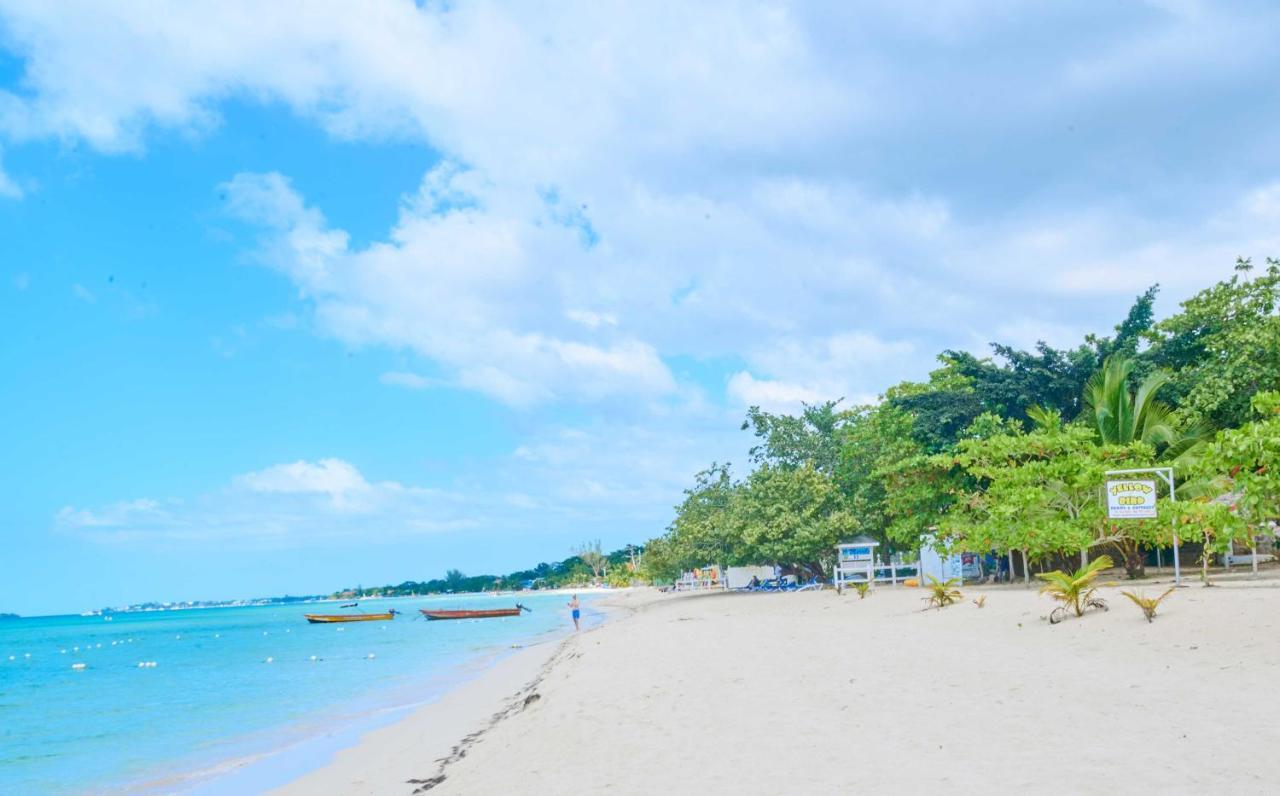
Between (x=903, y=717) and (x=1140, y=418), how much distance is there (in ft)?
67.2

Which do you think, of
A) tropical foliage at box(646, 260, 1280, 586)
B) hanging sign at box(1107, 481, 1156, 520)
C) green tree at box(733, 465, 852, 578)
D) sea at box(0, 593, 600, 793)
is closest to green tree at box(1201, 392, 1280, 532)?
tropical foliage at box(646, 260, 1280, 586)

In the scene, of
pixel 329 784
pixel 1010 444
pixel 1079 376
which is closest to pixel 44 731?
pixel 329 784

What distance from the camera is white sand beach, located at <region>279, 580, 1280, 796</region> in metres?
6.63

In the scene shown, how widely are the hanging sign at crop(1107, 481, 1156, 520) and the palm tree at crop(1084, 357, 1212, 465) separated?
6.37m

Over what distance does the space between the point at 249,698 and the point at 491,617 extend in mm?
38810

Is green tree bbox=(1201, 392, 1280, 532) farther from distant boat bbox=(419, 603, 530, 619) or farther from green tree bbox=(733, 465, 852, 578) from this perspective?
distant boat bbox=(419, 603, 530, 619)

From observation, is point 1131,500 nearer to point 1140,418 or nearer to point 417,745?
point 1140,418

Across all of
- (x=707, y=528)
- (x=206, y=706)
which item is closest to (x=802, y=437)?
(x=707, y=528)

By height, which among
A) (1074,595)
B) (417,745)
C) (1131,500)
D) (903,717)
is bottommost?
(417,745)

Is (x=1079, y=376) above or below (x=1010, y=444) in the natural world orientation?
above

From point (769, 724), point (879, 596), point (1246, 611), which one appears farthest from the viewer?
point (879, 596)

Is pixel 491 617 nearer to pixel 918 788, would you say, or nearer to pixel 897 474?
pixel 897 474

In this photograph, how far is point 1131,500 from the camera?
18.7 m

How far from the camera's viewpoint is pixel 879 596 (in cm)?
2680
